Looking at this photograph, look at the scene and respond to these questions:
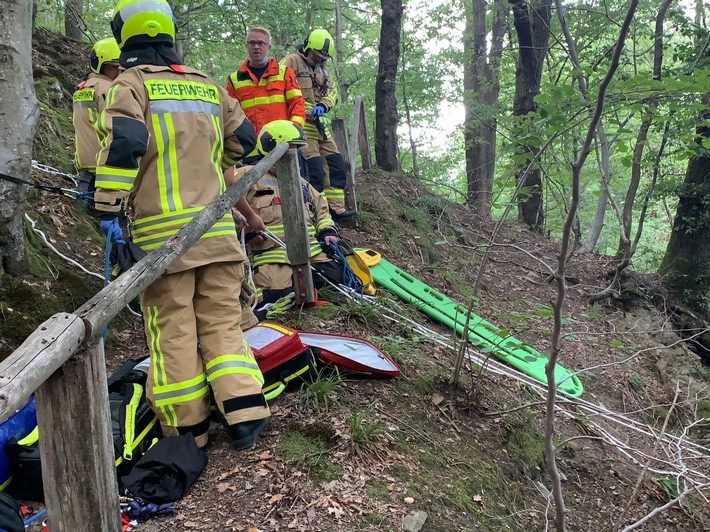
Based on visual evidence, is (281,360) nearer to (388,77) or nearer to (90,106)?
(90,106)

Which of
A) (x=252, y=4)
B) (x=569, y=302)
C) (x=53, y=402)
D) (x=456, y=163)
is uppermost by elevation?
(x=252, y=4)

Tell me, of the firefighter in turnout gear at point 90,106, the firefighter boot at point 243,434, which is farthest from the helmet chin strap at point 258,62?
the firefighter boot at point 243,434

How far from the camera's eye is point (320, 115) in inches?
251

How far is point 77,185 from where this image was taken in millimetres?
5117

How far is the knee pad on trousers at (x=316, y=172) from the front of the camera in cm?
622

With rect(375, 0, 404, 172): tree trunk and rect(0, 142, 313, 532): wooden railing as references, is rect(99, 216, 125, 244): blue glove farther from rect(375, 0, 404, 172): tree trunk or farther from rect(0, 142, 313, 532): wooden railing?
rect(375, 0, 404, 172): tree trunk

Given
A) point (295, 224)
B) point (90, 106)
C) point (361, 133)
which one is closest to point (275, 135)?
point (295, 224)

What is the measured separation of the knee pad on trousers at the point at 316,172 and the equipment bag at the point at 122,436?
11.1ft

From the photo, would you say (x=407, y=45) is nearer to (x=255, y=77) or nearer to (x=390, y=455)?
(x=255, y=77)

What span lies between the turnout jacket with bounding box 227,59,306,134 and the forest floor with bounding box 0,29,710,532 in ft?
6.82

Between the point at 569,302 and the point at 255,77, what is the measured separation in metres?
5.60

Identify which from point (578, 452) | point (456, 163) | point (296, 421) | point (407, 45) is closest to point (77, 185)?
→ point (296, 421)

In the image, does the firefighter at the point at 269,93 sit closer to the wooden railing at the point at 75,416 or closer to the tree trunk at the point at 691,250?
the wooden railing at the point at 75,416

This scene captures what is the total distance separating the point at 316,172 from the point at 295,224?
6.70ft
